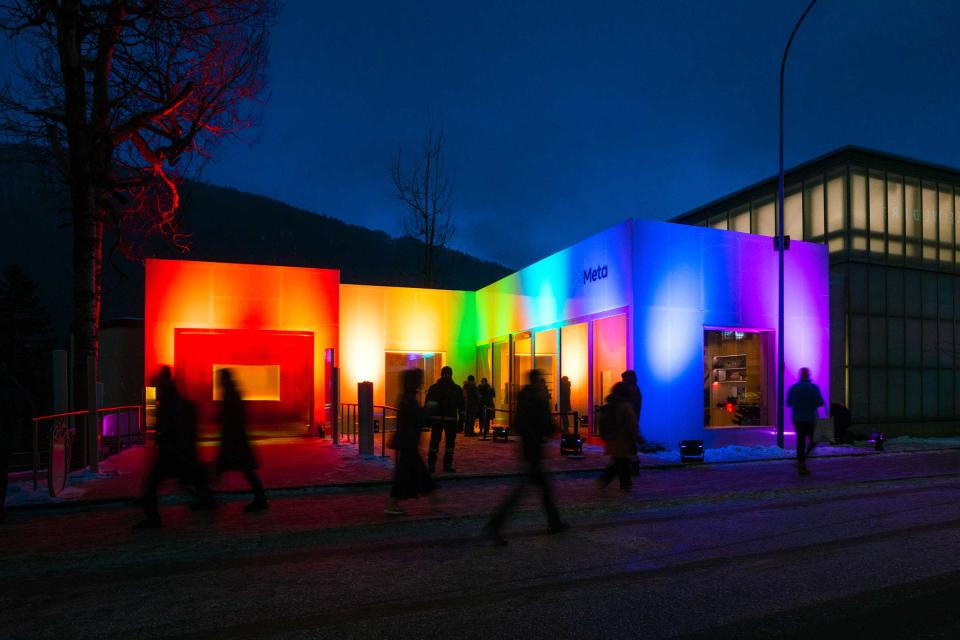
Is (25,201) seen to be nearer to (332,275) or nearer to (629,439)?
(332,275)

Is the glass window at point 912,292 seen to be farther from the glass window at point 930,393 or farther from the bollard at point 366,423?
the bollard at point 366,423

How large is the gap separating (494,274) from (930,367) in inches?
6345

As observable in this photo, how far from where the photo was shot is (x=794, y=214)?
23797mm

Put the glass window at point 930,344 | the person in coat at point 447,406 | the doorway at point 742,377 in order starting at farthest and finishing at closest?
the glass window at point 930,344 < the doorway at point 742,377 < the person in coat at point 447,406

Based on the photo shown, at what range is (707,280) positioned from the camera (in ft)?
52.4

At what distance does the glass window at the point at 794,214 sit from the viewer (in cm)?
2347

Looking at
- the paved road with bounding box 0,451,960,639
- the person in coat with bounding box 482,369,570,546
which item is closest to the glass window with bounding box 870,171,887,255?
the paved road with bounding box 0,451,960,639

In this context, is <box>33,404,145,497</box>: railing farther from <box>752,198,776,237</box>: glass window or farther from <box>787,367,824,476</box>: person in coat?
<box>752,198,776,237</box>: glass window

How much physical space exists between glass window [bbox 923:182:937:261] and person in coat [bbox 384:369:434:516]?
21168 mm

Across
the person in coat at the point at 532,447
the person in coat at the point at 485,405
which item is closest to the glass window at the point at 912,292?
the person in coat at the point at 485,405

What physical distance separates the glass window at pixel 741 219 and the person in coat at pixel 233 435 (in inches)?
893

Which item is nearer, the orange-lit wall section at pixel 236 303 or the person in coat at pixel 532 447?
the person in coat at pixel 532 447

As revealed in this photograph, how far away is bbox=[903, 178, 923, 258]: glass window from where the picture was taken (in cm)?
2234

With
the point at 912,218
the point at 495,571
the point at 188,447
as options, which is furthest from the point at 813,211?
the point at 188,447
